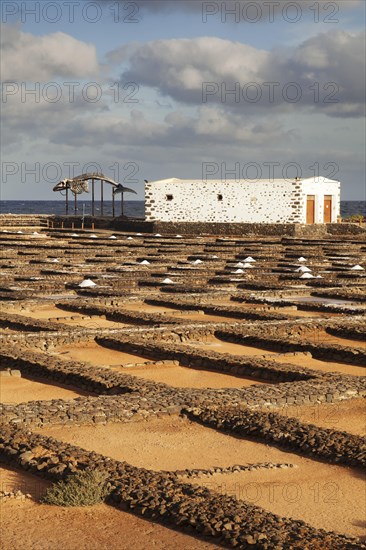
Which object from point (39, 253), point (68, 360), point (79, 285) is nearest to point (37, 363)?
point (68, 360)

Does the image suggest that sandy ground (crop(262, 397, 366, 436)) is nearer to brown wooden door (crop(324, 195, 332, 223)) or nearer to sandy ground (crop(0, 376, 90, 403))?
sandy ground (crop(0, 376, 90, 403))

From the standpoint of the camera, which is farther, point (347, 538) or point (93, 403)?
point (93, 403)

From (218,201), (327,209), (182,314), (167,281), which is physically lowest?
(182,314)

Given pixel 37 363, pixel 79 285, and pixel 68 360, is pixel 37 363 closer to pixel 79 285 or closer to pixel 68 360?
pixel 68 360

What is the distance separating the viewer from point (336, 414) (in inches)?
356

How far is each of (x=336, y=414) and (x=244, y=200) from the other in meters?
35.1

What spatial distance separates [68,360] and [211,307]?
5.62 m

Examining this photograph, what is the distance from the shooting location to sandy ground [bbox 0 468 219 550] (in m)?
5.40

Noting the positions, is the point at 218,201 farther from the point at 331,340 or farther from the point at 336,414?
the point at 336,414

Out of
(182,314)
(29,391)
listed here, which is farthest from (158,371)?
(182,314)

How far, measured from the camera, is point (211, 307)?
16.8 meters

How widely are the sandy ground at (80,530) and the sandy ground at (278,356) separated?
6.17 meters

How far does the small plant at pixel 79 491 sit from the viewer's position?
600 centimetres

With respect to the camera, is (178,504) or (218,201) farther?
(218,201)
